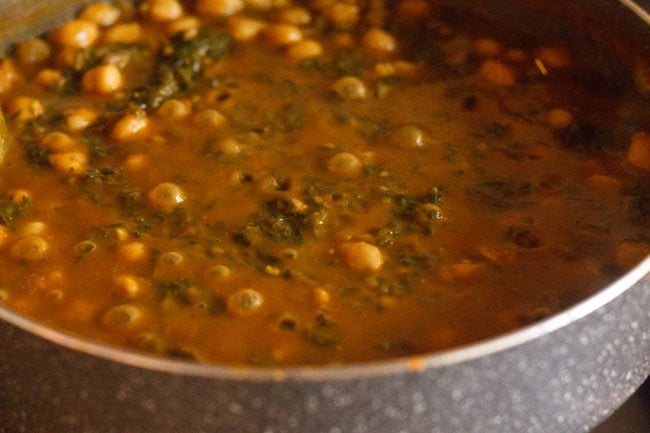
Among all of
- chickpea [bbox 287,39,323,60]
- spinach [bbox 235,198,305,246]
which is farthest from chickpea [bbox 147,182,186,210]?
chickpea [bbox 287,39,323,60]

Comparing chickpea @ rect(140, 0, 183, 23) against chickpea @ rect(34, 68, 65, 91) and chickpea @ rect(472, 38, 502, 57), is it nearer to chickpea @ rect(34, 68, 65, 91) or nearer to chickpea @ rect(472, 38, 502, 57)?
chickpea @ rect(34, 68, 65, 91)

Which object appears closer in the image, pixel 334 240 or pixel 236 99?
pixel 334 240

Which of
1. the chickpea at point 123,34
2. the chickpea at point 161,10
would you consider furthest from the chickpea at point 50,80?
the chickpea at point 161,10

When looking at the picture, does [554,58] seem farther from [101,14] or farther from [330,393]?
[330,393]

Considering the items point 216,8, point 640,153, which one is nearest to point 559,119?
point 640,153

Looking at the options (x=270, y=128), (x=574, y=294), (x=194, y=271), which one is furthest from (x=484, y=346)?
(x=270, y=128)

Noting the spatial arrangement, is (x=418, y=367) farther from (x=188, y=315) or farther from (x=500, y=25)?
(x=500, y=25)

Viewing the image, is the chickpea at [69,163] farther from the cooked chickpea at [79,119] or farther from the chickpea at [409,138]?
the chickpea at [409,138]
